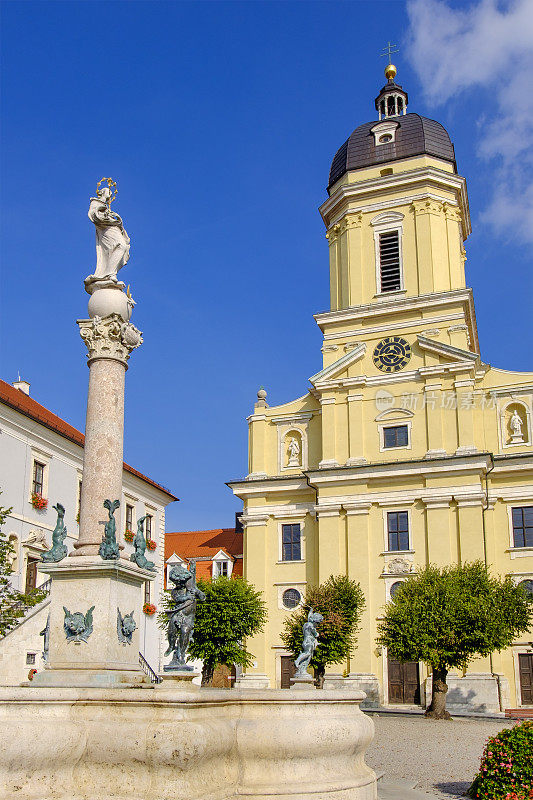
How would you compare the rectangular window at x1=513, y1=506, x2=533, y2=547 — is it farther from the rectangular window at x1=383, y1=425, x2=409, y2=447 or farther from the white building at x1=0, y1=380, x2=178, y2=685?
the white building at x1=0, y1=380, x2=178, y2=685

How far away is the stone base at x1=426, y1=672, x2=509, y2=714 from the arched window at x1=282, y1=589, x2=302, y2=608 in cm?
817

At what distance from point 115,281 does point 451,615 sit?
61.5ft

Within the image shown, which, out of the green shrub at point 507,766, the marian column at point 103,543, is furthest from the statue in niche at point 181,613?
the green shrub at point 507,766

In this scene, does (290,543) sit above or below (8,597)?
above

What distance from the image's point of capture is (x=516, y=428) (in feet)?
123

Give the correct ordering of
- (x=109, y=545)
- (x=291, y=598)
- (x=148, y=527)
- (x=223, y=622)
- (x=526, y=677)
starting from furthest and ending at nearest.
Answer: (x=148, y=527) → (x=291, y=598) → (x=526, y=677) → (x=223, y=622) → (x=109, y=545)

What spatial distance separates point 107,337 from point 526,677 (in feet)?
89.1

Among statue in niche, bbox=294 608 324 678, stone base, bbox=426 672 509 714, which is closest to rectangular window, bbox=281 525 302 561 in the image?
stone base, bbox=426 672 509 714

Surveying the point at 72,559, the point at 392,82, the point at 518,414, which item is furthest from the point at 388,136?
the point at 72,559

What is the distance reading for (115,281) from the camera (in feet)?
48.5

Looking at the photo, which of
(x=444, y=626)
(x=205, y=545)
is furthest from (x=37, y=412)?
(x=205, y=545)

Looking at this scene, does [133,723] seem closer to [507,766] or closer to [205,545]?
[507,766]

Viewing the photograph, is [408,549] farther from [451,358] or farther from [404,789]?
[404,789]

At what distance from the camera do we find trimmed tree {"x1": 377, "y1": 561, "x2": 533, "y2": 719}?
28.2 metres
